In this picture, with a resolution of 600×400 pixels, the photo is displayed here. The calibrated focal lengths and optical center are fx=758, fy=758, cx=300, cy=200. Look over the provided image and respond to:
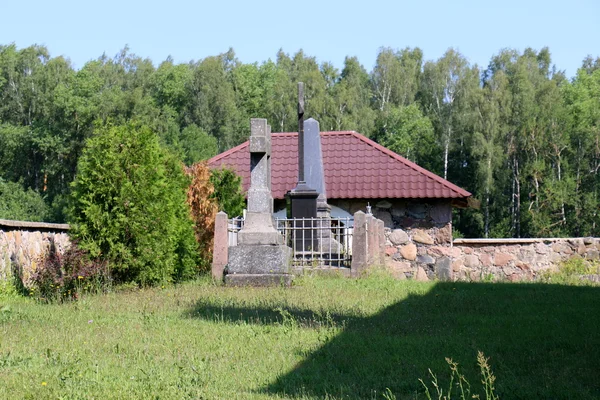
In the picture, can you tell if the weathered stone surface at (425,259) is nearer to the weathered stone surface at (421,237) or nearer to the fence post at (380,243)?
the weathered stone surface at (421,237)

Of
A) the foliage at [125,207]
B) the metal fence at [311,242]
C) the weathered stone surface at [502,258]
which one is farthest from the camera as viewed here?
the weathered stone surface at [502,258]

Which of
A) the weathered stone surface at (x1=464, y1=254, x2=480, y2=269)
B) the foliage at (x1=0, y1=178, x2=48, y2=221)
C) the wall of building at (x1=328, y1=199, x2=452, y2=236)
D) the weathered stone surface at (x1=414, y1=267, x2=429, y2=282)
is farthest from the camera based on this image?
the foliage at (x1=0, y1=178, x2=48, y2=221)

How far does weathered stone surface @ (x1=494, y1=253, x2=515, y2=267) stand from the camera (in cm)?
1806

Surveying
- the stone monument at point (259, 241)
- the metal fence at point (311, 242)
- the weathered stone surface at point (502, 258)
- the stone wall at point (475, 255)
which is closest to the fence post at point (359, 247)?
the metal fence at point (311, 242)

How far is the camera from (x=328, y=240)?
16.2 meters

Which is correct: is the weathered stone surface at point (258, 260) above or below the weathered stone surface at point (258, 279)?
above

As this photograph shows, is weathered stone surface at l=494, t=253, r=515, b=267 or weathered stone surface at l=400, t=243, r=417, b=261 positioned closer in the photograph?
weathered stone surface at l=494, t=253, r=515, b=267

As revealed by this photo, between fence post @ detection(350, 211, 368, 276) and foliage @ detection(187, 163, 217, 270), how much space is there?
10.6 feet

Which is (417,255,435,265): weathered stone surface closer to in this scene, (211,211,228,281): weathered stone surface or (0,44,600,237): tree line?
(211,211,228,281): weathered stone surface

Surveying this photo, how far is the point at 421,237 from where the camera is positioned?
2012 centimetres

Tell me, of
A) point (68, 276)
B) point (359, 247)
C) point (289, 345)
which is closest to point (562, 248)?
point (359, 247)

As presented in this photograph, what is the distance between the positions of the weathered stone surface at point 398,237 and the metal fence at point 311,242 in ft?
11.4

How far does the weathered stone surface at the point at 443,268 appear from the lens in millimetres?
19047

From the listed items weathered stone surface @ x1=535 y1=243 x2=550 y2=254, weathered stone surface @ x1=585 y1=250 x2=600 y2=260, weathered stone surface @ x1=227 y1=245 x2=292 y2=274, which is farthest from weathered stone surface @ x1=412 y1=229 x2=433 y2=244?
weathered stone surface @ x1=227 y1=245 x2=292 y2=274
